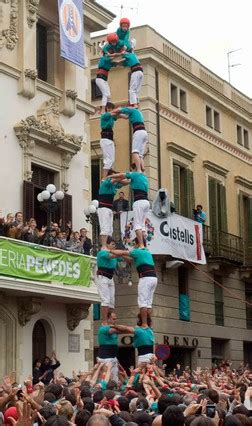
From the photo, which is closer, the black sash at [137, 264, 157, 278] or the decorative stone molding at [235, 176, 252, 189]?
the black sash at [137, 264, 157, 278]

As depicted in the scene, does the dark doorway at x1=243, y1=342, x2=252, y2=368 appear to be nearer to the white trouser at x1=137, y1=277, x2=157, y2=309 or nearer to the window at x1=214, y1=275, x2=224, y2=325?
the window at x1=214, y1=275, x2=224, y2=325

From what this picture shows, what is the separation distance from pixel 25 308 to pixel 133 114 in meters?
6.73

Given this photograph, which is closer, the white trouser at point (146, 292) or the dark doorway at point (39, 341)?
the white trouser at point (146, 292)

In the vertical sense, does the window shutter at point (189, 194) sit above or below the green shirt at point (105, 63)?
below

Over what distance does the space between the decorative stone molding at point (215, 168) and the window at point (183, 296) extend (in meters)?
5.12

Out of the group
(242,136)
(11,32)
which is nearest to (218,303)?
(242,136)

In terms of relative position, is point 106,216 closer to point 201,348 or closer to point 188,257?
point 188,257

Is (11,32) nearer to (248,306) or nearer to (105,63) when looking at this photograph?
(105,63)

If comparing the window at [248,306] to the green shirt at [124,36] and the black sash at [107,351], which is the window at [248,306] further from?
the green shirt at [124,36]

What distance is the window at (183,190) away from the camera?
31105 millimetres

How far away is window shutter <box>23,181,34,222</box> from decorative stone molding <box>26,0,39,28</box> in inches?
194

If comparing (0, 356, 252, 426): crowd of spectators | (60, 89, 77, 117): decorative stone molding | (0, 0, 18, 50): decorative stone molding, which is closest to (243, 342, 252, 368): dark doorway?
(60, 89, 77, 117): decorative stone molding

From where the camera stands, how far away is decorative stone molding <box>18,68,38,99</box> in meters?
23.3

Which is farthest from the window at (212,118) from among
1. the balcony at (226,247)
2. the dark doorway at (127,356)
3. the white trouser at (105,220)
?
the white trouser at (105,220)
